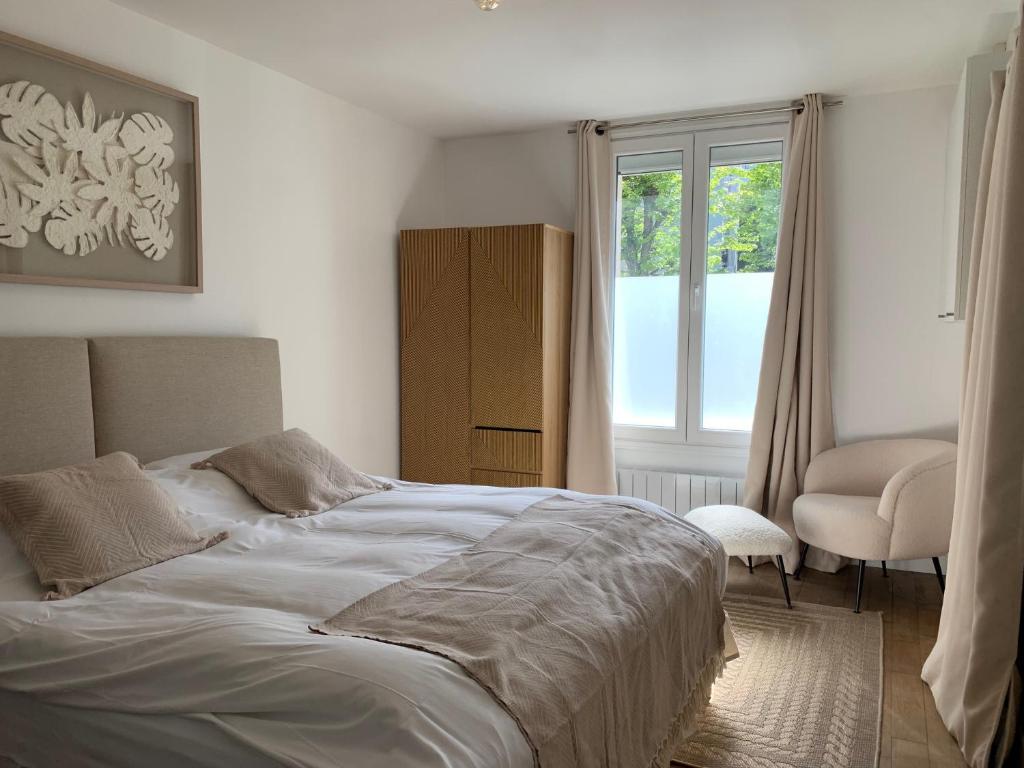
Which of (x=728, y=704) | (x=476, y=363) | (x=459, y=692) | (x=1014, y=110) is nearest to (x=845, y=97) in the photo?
(x=1014, y=110)

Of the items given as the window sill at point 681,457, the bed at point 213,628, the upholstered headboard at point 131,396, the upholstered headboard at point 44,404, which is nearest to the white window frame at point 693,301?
the window sill at point 681,457

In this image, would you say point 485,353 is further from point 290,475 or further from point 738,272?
point 290,475

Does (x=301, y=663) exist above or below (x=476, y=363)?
below

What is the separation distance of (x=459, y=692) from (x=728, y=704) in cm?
159

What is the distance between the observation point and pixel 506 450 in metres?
4.26

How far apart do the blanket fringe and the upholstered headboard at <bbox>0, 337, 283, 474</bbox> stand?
200 cm

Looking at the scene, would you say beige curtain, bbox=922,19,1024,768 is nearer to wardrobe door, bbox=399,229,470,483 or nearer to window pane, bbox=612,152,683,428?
window pane, bbox=612,152,683,428

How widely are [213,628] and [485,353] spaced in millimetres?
2833

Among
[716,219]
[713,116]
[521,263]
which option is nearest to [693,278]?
[716,219]

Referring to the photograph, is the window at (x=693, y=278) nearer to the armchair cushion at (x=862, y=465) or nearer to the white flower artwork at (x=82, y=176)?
the armchair cushion at (x=862, y=465)

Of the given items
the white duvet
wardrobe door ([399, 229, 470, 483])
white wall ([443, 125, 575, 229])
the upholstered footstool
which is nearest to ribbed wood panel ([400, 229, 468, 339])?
wardrobe door ([399, 229, 470, 483])

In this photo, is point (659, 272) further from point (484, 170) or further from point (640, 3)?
point (640, 3)

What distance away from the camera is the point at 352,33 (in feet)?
10.1

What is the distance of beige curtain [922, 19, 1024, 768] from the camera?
83.0 inches
